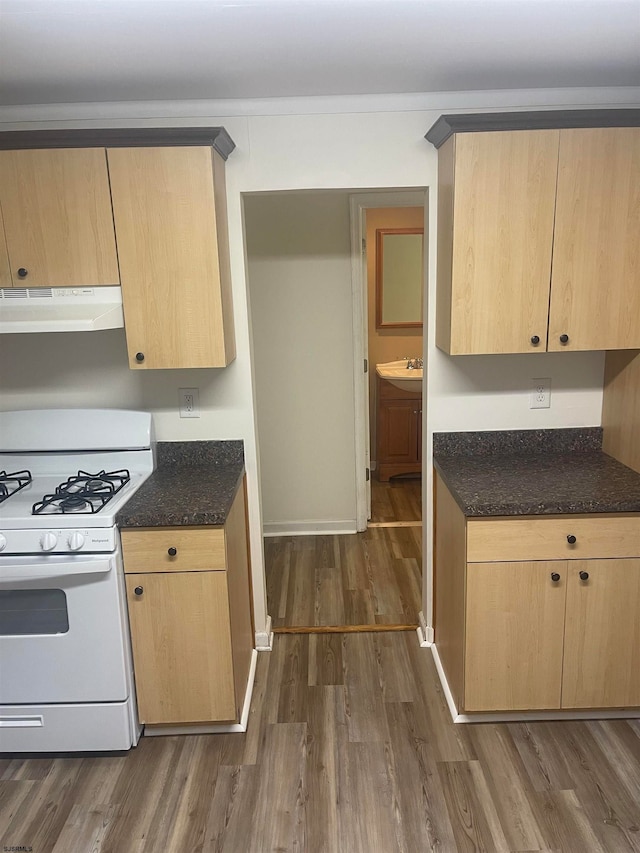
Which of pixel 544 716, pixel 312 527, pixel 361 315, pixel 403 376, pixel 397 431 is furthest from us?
pixel 397 431

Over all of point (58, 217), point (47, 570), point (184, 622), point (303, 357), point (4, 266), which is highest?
point (58, 217)

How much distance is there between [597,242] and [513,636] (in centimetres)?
144

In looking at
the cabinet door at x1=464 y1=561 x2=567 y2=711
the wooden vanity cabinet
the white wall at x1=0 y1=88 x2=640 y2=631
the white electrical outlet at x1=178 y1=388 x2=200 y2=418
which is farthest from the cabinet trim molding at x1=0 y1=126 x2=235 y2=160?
the wooden vanity cabinet

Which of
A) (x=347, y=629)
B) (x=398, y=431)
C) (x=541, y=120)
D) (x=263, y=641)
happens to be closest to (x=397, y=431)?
(x=398, y=431)

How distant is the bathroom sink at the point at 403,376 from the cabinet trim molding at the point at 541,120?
2321 mm

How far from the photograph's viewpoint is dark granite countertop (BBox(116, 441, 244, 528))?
205 cm

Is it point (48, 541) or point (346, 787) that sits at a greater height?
point (48, 541)

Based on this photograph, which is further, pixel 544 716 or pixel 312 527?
pixel 312 527

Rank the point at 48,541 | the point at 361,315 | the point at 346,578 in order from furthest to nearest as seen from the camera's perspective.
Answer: the point at 361,315
the point at 346,578
the point at 48,541

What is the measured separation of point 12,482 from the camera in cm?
240

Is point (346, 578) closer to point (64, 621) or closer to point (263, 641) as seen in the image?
point (263, 641)

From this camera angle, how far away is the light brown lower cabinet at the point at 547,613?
209cm

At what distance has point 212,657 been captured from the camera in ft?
7.11

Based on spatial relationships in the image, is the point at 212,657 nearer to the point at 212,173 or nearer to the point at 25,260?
the point at 25,260
